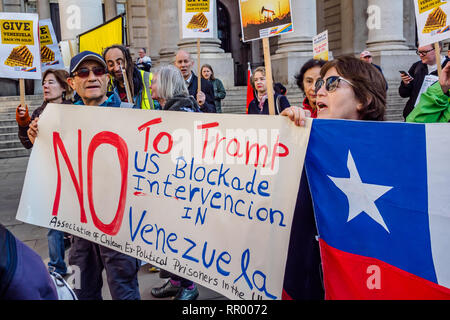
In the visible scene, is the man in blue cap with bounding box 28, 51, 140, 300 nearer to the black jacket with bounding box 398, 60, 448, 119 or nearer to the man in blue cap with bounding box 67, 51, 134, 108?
the man in blue cap with bounding box 67, 51, 134, 108

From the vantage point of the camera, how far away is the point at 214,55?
11305mm

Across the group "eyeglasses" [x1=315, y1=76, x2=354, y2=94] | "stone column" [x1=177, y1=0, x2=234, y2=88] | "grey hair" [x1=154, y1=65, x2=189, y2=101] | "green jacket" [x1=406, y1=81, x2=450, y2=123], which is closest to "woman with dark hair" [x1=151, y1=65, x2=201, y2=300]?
"grey hair" [x1=154, y1=65, x2=189, y2=101]

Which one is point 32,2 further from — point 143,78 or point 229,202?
point 229,202

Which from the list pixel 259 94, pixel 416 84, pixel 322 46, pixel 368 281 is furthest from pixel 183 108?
pixel 322 46

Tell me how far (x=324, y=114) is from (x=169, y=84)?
4.65ft

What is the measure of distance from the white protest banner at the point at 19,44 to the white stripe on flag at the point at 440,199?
348 cm

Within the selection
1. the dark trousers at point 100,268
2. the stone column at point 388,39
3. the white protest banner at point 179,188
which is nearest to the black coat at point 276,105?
the white protest banner at point 179,188

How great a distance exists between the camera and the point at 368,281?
1818mm

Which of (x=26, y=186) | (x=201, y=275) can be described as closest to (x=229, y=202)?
(x=201, y=275)

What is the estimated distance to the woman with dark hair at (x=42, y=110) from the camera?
331cm

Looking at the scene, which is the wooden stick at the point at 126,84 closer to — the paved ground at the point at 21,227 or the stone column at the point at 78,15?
the paved ground at the point at 21,227

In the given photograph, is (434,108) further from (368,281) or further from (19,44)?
(19,44)

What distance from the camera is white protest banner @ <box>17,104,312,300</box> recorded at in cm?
196
